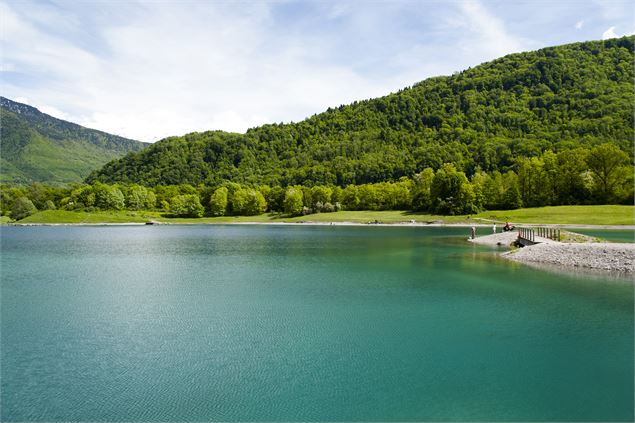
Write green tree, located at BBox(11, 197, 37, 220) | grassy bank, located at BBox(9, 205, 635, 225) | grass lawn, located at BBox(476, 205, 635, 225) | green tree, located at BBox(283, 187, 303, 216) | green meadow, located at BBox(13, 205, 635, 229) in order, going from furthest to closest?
green tree, located at BBox(11, 197, 37, 220) → green tree, located at BBox(283, 187, 303, 216) → green meadow, located at BBox(13, 205, 635, 229) → grassy bank, located at BBox(9, 205, 635, 225) → grass lawn, located at BBox(476, 205, 635, 225)

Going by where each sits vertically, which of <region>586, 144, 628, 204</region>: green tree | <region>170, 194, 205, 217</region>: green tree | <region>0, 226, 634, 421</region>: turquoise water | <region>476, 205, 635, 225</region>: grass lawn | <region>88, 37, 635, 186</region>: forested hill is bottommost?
<region>0, 226, 634, 421</region>: turquoise water

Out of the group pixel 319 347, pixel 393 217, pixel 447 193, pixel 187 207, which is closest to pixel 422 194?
pixel 447 193

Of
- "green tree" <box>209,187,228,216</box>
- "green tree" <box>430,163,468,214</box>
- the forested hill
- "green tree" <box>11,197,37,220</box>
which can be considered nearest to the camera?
"green tree" <box>430,163,468,214</box>

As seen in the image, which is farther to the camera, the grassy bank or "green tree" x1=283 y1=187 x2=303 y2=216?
"green tree" x1=283 y1=187 x2=303 y2=216

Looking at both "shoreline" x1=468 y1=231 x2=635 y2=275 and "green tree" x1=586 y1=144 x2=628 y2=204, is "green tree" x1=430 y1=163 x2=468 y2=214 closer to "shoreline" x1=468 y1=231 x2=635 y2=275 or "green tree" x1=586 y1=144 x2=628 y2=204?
"green tree" x1=586 y1=144 x2=628 y2=204

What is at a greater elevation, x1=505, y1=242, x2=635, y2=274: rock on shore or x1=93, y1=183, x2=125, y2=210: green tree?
x1=93, y1=183, x2=125, y2=210: green tree

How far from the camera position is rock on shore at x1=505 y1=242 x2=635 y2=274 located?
31641 mm

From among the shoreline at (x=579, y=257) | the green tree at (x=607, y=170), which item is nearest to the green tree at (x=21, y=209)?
the shoreline at (x=579, y=257)

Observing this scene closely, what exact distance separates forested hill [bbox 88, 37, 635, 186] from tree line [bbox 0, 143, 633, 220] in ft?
68.2

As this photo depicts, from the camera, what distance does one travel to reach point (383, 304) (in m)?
22.3

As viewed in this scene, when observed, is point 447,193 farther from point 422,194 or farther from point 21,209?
point 21,209

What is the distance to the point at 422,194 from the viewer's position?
111 metres

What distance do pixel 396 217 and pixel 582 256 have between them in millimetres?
73046

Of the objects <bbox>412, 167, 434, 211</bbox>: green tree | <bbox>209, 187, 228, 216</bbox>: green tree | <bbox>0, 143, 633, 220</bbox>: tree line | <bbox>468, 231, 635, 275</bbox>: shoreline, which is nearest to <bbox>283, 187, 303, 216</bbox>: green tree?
<bbox>0, 143, 633, 220</bbox>: tree line
